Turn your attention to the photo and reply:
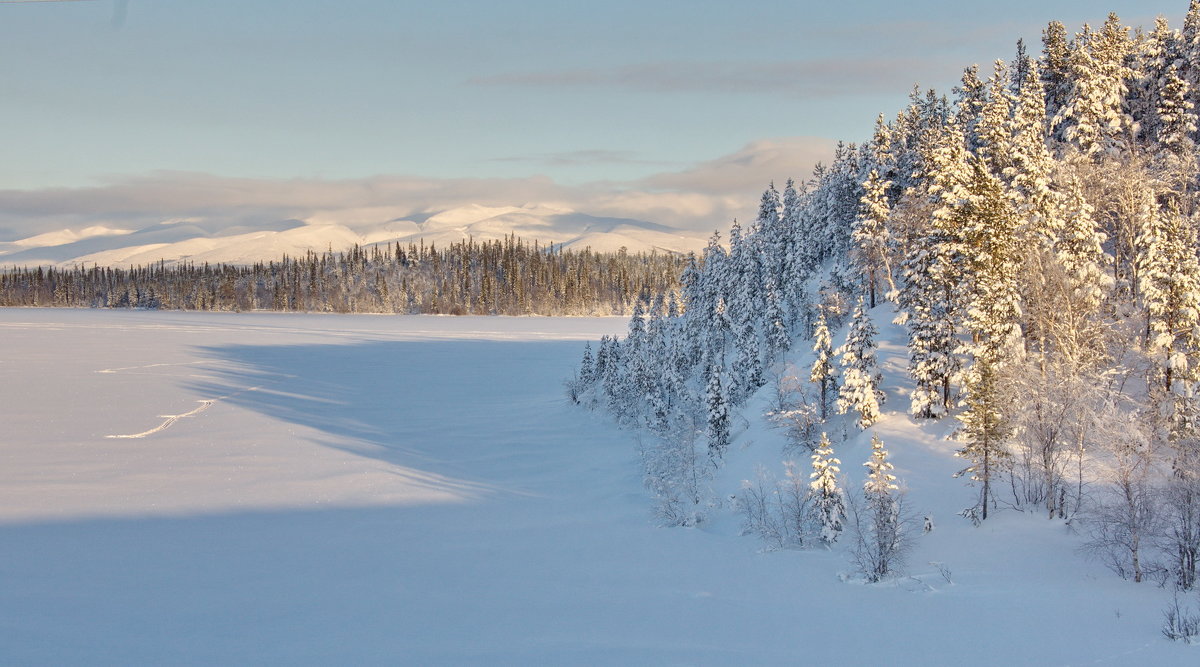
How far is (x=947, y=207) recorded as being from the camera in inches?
1278

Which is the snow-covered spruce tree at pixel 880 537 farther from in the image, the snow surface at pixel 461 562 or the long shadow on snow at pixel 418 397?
the long shadow on snow at pixel 418 397

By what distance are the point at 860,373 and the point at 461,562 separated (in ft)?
63.8

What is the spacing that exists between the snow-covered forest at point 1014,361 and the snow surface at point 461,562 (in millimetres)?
1345

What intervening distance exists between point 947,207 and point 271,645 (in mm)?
30060

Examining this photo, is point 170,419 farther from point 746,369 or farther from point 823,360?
point 823,360

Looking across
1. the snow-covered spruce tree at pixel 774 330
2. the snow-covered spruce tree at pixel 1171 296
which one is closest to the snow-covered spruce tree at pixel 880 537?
the snow-covered spruce tree at pixel 1171 296

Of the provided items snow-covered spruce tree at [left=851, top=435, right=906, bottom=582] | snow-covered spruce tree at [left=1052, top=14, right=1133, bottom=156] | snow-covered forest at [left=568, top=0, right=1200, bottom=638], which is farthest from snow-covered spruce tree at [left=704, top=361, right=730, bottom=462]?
snow-covered spruce tree at [left=1052, top=14, right=1133, bottom=156]

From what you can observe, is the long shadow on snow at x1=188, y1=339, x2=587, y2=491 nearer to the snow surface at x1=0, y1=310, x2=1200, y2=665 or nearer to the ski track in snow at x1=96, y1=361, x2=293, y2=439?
the snow surface at x1=0, y1=310, x2=1200, y2=665

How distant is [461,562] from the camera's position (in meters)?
24.6

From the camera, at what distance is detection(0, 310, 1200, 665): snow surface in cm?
1784

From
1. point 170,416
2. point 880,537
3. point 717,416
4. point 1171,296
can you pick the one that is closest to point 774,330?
point 717,416

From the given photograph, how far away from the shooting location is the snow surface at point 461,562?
58.5 feet

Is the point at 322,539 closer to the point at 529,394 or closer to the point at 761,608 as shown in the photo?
the point at 761,608

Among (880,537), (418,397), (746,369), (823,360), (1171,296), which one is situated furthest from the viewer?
(418,397)
